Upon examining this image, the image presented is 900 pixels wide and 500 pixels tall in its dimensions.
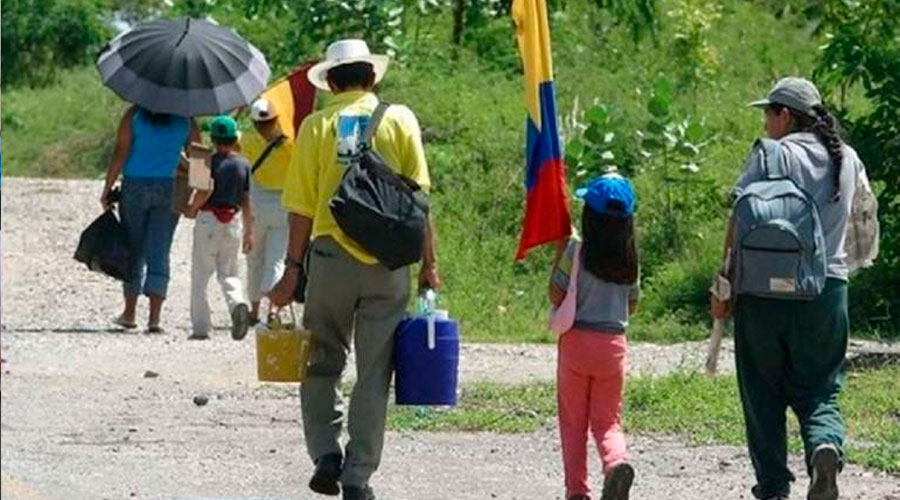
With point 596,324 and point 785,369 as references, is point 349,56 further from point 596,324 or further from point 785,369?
point 785,369

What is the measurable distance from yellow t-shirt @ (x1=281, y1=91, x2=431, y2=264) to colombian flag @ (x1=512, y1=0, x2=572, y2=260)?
2.09ft

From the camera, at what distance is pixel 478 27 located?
1005 inches

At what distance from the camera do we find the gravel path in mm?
9133

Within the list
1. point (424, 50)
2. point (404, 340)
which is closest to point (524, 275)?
point (424, 50)

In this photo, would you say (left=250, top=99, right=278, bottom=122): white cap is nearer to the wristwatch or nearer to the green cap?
the green cap

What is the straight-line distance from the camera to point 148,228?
1455 centimetres

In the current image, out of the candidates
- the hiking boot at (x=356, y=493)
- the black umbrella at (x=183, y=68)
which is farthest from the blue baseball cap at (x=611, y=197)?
the black umbrella at (x=183, y=68)

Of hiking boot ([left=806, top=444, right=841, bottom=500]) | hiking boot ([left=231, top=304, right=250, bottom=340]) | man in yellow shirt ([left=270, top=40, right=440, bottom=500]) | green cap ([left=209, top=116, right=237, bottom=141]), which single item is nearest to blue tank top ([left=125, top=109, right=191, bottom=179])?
green cap ([left=209, top=116, right=237, bottom=141])

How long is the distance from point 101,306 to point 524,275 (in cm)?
338

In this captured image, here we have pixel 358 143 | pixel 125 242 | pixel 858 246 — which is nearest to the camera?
pixel 358 143

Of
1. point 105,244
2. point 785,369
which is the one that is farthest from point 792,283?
point 105,244

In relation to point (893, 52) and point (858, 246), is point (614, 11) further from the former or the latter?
point (858, 246)

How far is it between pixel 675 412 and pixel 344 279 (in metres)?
3.25

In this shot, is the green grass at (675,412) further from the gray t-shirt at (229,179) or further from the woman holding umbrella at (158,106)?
the woman holding umbrella at (158,106)
